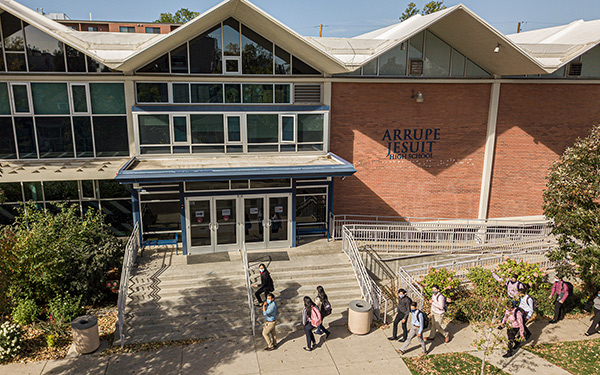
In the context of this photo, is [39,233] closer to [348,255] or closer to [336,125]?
[348,255]

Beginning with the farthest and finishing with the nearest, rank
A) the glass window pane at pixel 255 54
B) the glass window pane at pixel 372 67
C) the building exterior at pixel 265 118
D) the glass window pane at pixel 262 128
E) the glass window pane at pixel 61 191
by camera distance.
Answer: the glass window pane at pixel 372 67
the glass window pane at pixel 262 128
the glass window pane at pixel 255 54
the glass window pane at pixel 61 191
the building exterior at pixel 265 118

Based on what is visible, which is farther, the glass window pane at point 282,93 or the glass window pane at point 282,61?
the glass window pane at point 282,93

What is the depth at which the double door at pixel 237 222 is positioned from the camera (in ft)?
50.7

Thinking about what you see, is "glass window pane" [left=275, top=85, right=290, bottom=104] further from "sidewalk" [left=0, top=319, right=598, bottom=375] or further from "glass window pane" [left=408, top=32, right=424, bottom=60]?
"sidewalk" [left=0, top=319, right=598, bottom=375]

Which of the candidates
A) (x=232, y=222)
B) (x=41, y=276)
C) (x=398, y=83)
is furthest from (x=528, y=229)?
(x=41, y=276)

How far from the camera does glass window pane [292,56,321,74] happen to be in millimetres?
16453

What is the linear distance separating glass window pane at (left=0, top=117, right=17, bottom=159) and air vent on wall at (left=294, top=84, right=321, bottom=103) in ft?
34.6

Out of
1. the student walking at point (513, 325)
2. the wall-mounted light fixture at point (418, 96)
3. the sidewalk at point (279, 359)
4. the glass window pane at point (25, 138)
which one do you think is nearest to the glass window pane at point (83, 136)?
the glass window pane at point (25, 138)

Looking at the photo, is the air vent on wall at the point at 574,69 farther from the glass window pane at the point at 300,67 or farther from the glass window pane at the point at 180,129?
the glass window pane at the point at 180,129

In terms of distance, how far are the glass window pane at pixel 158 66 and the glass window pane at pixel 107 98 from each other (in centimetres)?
114

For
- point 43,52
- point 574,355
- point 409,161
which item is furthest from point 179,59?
point 574,355

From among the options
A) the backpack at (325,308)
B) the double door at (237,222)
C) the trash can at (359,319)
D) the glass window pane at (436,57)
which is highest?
the glass window pane at (436,57)

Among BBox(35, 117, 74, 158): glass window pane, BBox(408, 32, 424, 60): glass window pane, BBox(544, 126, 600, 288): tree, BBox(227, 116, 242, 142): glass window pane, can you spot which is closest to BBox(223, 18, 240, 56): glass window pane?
BBox(227, 116, 242, 142): glass window pane

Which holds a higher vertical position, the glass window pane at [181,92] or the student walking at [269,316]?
the glass window pane at [181,92]
